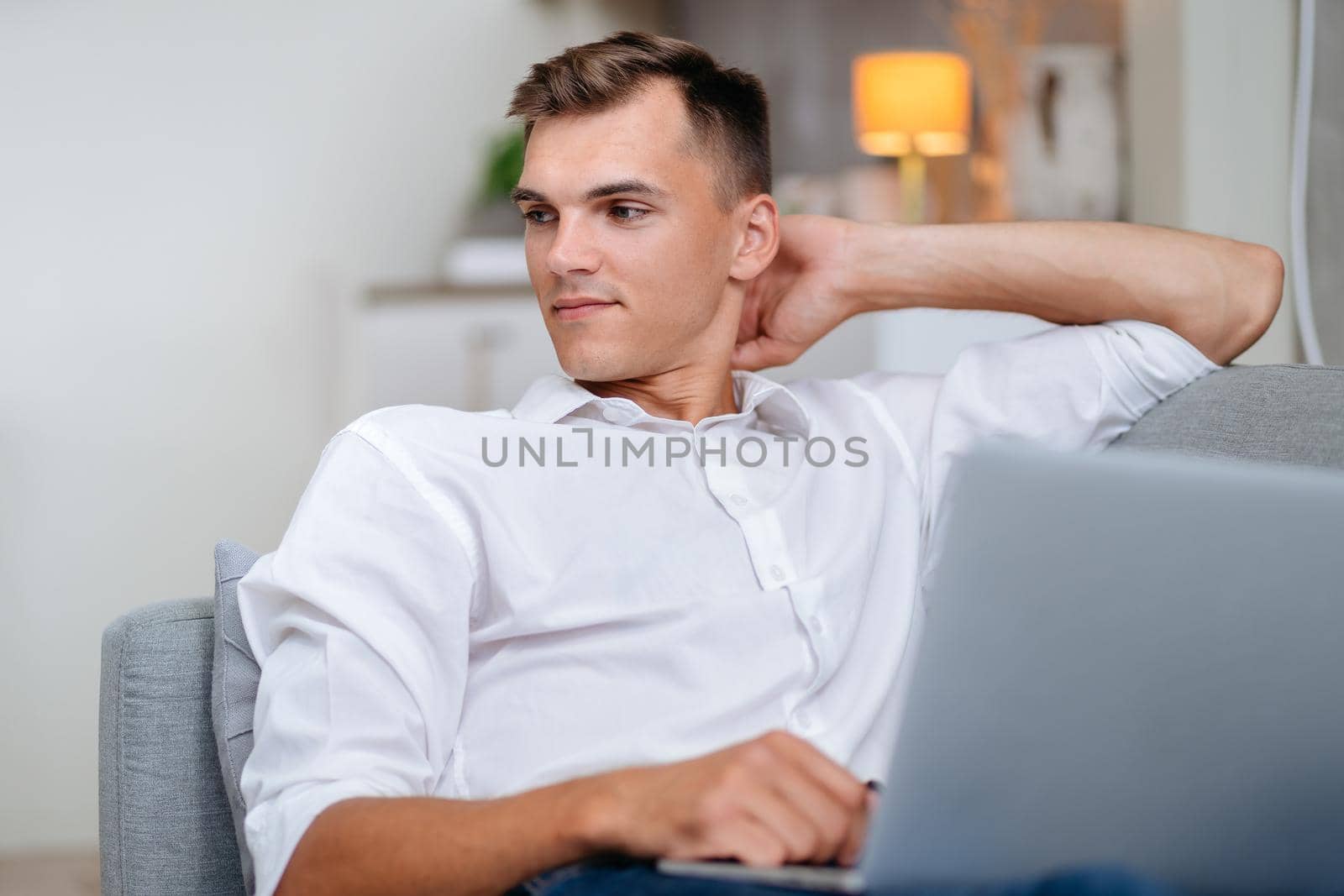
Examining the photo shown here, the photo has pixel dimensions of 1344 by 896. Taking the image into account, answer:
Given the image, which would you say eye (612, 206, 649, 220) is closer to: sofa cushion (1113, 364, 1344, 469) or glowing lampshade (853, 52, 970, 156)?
sofa cushion (1113, 364, 1344, 469)

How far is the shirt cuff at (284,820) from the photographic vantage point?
898 millimetres

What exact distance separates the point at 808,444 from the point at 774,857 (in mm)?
627

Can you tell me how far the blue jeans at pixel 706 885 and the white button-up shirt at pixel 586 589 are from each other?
7.4 inches

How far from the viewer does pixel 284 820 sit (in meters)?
0.91

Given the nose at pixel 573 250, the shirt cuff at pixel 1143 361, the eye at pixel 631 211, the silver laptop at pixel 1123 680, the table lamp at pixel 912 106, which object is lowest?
the silver laptop at pixel 1123 680

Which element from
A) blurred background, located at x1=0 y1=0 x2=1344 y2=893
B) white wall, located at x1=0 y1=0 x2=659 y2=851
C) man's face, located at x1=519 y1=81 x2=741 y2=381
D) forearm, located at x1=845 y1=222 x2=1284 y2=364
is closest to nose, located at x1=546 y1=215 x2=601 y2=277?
man's face, located at x1=519 y1=81 x2=741 y2=381

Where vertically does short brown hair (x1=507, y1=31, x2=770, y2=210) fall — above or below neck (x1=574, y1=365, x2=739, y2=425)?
above

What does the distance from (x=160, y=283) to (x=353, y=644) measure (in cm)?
196

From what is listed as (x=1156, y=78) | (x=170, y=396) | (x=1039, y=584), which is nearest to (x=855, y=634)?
(x=1039, y=584)

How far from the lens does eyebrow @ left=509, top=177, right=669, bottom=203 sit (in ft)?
4.26

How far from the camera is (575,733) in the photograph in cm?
107

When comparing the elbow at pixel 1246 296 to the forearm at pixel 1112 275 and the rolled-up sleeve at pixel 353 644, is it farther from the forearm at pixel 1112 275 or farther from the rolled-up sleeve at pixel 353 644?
the rolled-up sleeve at pixel 353 644

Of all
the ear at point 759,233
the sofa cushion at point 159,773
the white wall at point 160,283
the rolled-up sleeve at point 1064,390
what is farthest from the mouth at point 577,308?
the white wall at point 160,283

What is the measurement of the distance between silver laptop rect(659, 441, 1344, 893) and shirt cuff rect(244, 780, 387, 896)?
374 mm
